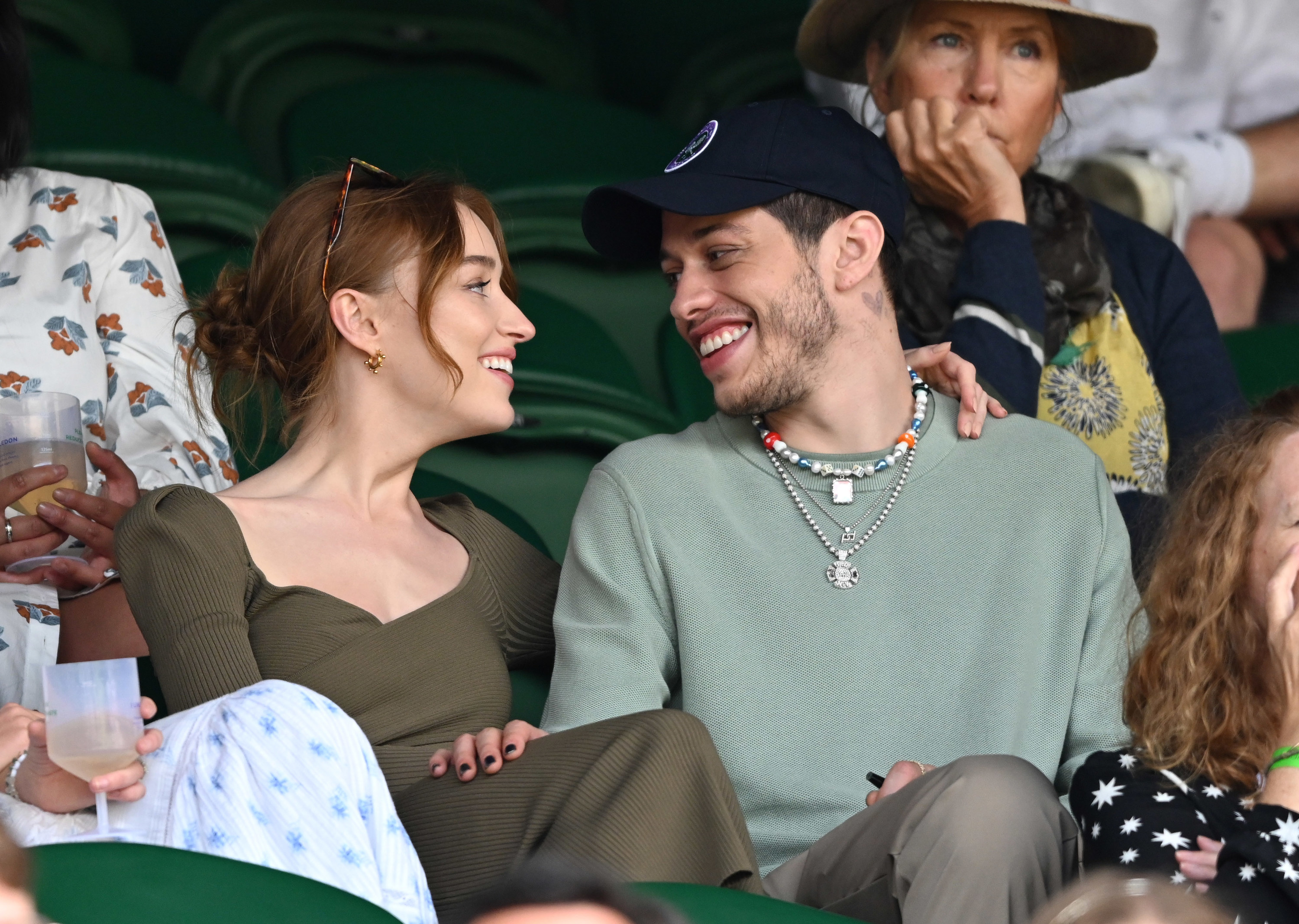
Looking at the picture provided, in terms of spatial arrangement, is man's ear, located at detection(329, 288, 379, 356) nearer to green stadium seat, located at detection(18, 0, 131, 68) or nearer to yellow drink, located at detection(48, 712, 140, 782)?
yellow drink, located at detection(48, 712, 140, 782)

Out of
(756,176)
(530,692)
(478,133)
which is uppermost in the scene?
(756,176)

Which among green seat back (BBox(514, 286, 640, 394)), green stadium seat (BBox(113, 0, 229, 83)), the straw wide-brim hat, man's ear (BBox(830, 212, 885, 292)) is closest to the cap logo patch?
man's ear (BBox(830, 212, 885, 292))

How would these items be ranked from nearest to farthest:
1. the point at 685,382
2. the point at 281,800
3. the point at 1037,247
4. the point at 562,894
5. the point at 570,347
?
1. the point at 562,894
2. the point at 281,800
3. the point at 1037,247
4. the point at 570,347
5. the point at 685,382

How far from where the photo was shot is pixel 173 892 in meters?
1.04

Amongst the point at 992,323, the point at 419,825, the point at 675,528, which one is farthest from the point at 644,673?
the point at 992,323

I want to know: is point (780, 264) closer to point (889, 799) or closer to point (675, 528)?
point (675, 528)

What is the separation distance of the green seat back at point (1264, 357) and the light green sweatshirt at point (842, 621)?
1.05 metres

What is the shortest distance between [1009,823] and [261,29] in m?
2.46

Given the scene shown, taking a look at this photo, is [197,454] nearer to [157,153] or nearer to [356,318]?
[356,318]

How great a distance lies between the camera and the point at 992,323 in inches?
78.0

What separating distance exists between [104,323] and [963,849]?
1275mm

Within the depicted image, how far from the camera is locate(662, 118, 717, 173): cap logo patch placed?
1.73 m

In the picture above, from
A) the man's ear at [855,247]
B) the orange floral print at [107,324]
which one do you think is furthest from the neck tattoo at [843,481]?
the orange floral print at [107,324]

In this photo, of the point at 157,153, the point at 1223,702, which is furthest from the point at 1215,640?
the point at 157,153
